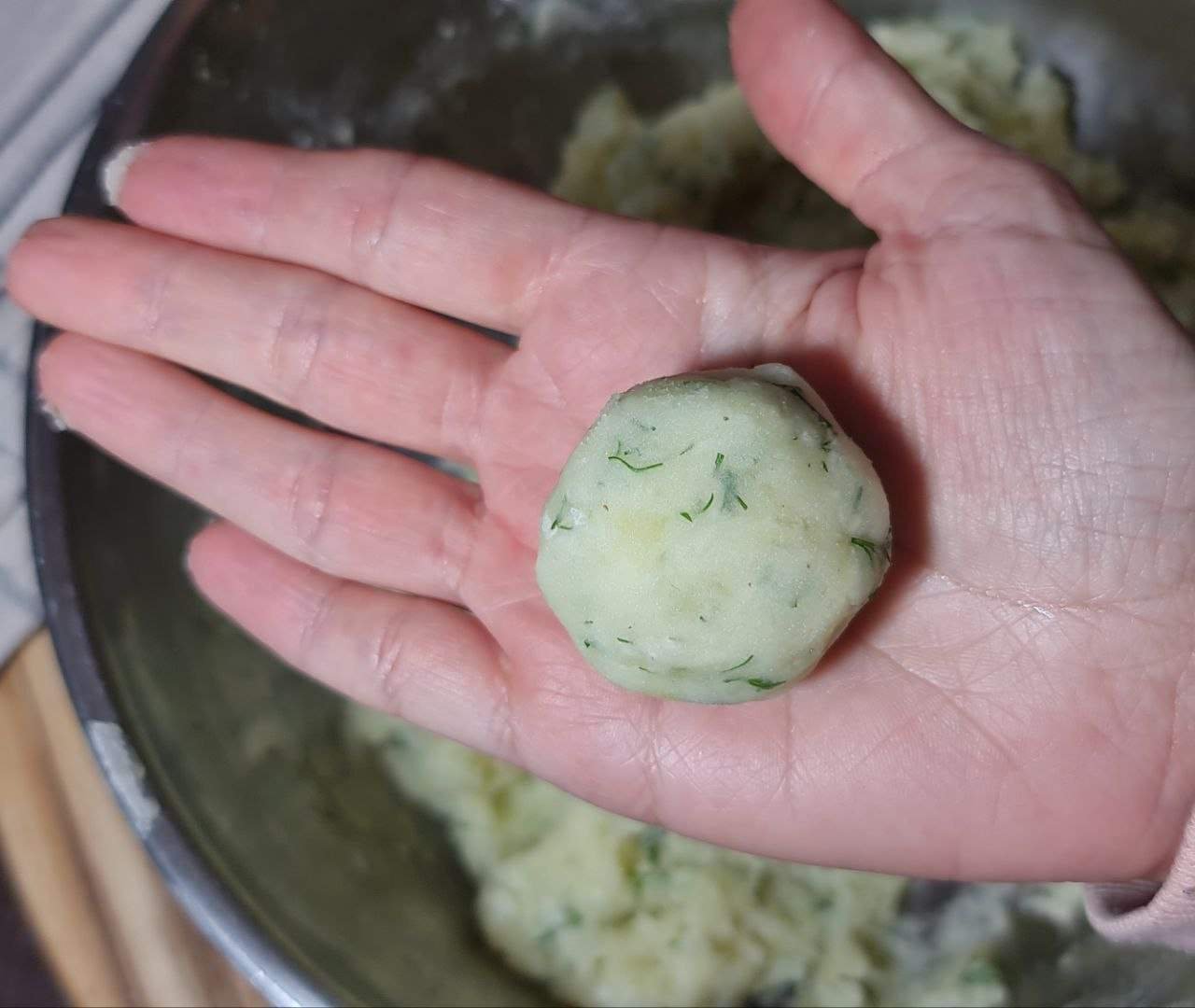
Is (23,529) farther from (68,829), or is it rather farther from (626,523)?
(626,523)

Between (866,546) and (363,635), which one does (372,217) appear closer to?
(363,635)

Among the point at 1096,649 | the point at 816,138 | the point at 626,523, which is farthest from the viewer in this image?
the point at 816,138

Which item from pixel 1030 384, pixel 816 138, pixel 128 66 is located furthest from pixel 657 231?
pixel 128 66

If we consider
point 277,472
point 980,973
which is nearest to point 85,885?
point 277,472

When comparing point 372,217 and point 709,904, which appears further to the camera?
point 709,904

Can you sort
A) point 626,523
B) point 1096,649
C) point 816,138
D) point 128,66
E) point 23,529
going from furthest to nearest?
point 23,529
point 128,66
point 816,138
point 1096,649
point 626,523

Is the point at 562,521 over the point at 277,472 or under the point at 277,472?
over

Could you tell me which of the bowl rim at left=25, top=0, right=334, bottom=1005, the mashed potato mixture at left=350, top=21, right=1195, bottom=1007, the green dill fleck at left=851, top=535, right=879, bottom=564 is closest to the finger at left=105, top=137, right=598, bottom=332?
the bowl rim at left=25, top=0, right=334, bottom=1005
